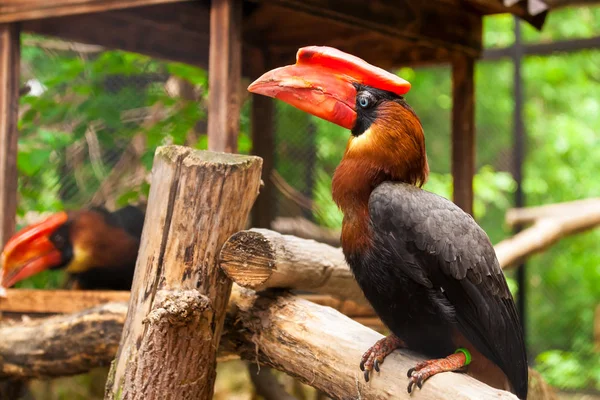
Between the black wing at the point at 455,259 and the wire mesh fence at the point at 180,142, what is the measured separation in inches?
65.3

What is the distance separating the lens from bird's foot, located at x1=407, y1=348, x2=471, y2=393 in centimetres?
151

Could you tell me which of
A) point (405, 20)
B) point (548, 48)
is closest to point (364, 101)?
point (405, 20)

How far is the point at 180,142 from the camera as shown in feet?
11.1

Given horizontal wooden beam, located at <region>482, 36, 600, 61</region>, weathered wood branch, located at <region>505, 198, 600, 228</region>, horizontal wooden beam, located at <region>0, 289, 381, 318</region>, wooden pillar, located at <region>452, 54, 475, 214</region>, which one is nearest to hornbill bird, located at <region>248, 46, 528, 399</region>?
horizontal wooden beam, located at <region>0, 289, 381, 318</region>

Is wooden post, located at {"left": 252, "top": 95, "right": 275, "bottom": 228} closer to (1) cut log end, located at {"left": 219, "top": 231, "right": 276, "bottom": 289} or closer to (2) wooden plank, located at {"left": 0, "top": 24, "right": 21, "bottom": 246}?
(2) wooden plank, located at {"left": 0, "top": 24, "right": 21, "bottom": 246}

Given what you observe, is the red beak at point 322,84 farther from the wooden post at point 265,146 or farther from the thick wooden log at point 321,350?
the wooden post at point 265,146

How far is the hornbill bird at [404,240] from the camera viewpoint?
158 centimetres

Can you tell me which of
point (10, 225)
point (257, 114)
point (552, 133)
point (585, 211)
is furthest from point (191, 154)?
point (552, 133)

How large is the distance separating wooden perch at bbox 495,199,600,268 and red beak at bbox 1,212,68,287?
1.87m

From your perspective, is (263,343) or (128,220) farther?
(128,220)

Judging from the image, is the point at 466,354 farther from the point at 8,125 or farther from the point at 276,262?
the point at 8,125

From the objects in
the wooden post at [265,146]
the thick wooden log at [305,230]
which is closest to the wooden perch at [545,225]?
the thick wooden log at [305,230]

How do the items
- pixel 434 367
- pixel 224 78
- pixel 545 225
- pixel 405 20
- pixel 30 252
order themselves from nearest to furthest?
pixel 434 367, pixel 224 78, pixel 405 20, pixel 30 252, pixel 545 225

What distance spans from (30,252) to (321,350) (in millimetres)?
1647
